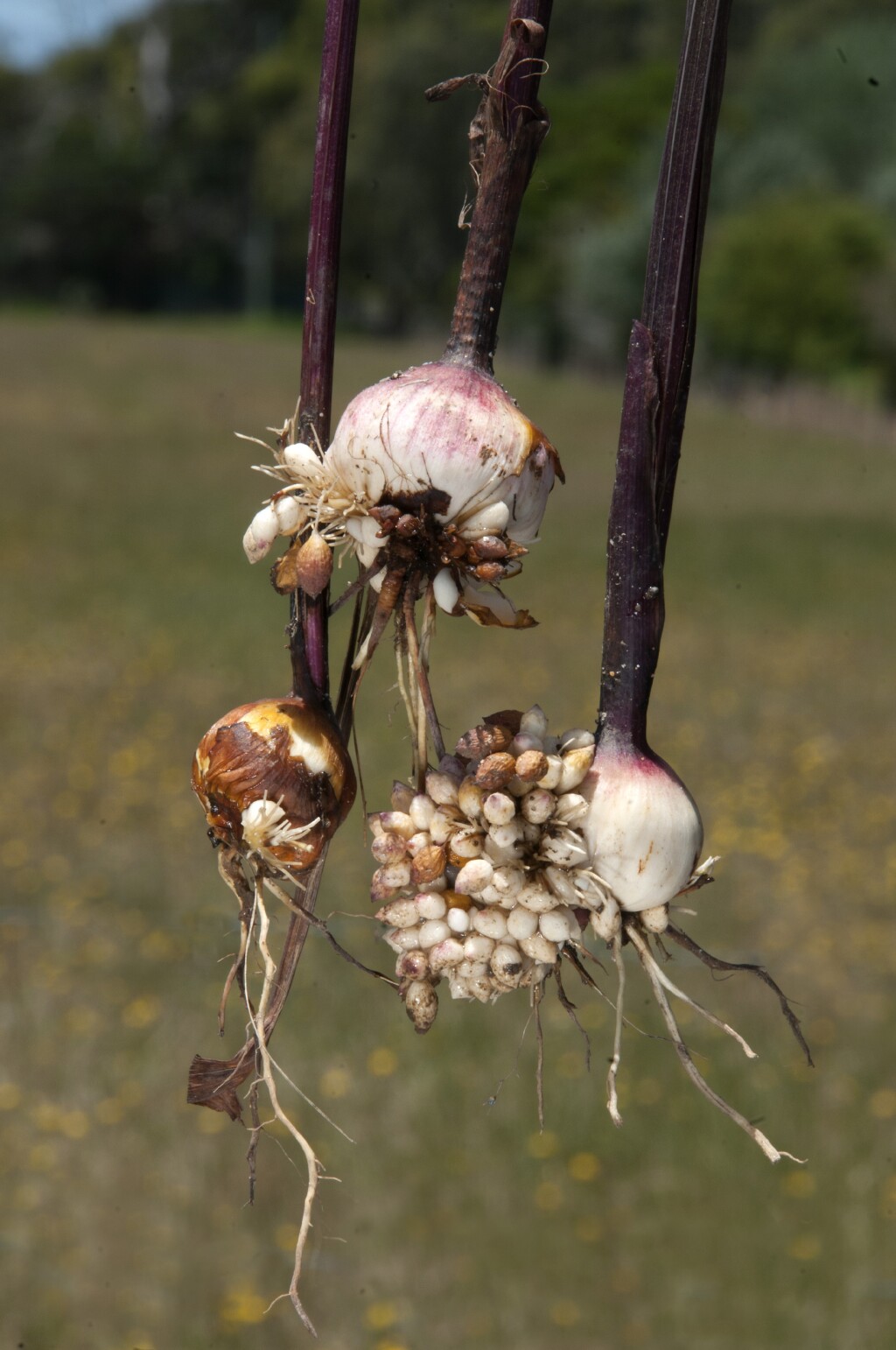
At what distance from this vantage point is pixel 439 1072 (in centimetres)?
296

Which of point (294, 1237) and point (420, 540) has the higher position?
point (420, 540)

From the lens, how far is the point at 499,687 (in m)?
5.64

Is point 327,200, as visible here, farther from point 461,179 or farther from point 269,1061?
point 461,179

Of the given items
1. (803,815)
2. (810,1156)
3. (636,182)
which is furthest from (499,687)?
(636,182)

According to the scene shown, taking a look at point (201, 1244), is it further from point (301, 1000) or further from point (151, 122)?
point (151, 122)

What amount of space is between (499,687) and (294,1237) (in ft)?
10.8

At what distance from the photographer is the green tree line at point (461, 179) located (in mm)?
13320

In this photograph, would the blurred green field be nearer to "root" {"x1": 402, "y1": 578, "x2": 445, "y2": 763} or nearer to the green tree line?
"root" {"x1": 402, "y1": 578, "x2": 445, "y2": 763}

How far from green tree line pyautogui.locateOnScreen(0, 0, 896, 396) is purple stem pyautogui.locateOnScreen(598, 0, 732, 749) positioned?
10.8m

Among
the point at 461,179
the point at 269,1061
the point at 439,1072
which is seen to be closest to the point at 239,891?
the point at 269,1061

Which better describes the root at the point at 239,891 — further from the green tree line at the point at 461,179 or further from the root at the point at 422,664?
the green tree line at the point at 461,179

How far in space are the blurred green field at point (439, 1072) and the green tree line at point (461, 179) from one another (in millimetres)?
6278

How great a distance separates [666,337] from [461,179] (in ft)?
44.9

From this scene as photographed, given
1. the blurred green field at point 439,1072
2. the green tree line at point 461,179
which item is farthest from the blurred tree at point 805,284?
the blurred green field at point 439,1072
